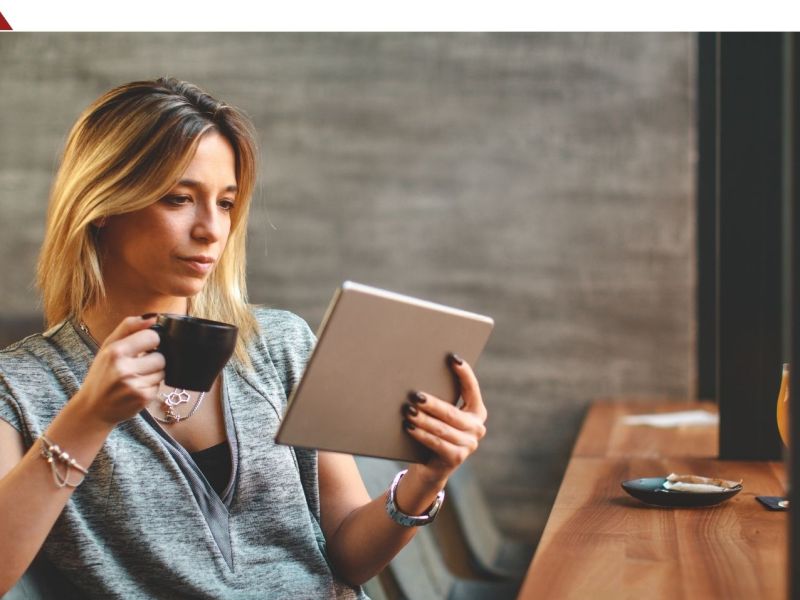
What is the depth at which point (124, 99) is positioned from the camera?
136 cm

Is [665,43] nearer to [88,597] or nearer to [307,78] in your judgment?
[307,78]

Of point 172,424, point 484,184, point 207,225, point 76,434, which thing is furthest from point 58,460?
point 484,184

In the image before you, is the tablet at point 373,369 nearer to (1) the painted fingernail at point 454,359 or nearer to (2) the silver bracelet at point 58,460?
(1) the painted fingernail at point 454,359

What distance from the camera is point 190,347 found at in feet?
3.46

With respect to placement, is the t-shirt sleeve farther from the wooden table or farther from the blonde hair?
the wooden table

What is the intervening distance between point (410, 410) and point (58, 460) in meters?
0.41

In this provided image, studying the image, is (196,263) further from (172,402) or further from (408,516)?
(408,516)

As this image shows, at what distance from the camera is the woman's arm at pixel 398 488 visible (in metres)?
1.07

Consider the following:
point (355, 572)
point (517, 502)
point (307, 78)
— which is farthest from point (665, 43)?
point (355, 572)

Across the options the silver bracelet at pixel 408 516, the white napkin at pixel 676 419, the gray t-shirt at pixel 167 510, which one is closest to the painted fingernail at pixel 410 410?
the silver bracelet at pixel 408 516

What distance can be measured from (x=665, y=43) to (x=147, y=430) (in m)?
2.88

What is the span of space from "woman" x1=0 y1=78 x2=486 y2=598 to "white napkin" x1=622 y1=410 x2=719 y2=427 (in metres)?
1.51

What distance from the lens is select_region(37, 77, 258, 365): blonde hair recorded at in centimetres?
130
